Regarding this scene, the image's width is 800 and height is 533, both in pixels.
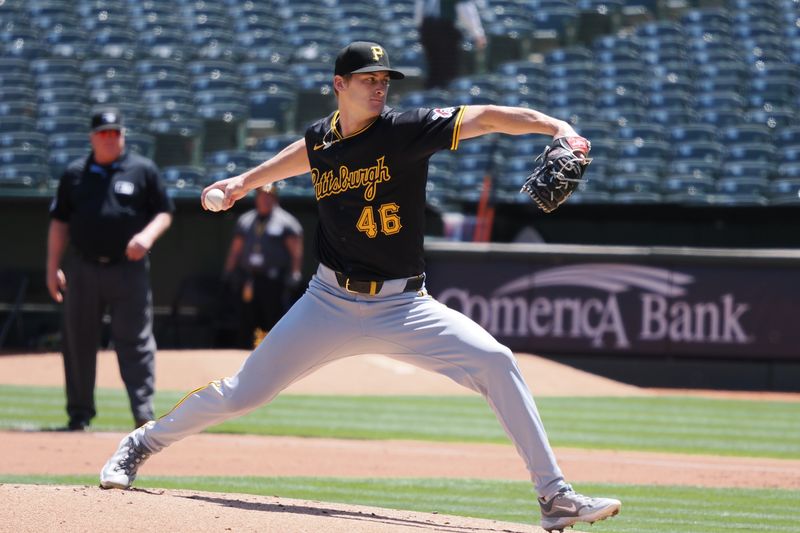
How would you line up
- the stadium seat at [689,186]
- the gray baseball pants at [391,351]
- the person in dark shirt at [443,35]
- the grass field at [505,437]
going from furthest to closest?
1. the person in dark shirt at [443,35]
2. the stadium seat at [689,186]
3. the grass field at [505,437]
4. the gray baseball pants at [391,351]

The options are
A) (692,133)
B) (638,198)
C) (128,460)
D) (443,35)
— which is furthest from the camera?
(443,35)

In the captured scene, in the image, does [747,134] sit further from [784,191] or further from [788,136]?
[784,191]

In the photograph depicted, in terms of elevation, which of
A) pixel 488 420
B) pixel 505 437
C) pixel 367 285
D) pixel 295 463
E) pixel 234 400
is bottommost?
pixel 488 420

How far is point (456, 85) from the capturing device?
Result: 17781mm

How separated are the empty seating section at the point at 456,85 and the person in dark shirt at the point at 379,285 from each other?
10.1 metres

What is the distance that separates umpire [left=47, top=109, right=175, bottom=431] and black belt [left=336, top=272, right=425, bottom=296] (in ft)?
11.1

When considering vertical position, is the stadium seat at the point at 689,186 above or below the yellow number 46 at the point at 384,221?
below

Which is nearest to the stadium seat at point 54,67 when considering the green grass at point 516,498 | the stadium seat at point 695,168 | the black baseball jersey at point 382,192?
the stadium seat at point 695,168

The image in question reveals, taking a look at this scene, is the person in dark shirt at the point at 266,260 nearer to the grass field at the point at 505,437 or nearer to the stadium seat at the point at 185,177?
the grass field at the point at 505,437

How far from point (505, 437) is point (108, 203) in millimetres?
3480

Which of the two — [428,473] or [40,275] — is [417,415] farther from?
[40,275]

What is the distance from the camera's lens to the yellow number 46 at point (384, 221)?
184 inches

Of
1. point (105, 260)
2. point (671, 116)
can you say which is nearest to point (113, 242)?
point (105, 260)

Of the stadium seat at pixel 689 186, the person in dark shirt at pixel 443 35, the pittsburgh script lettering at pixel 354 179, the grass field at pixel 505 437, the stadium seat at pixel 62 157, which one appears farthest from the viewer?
the person in dark shirt at pixel 443 35
